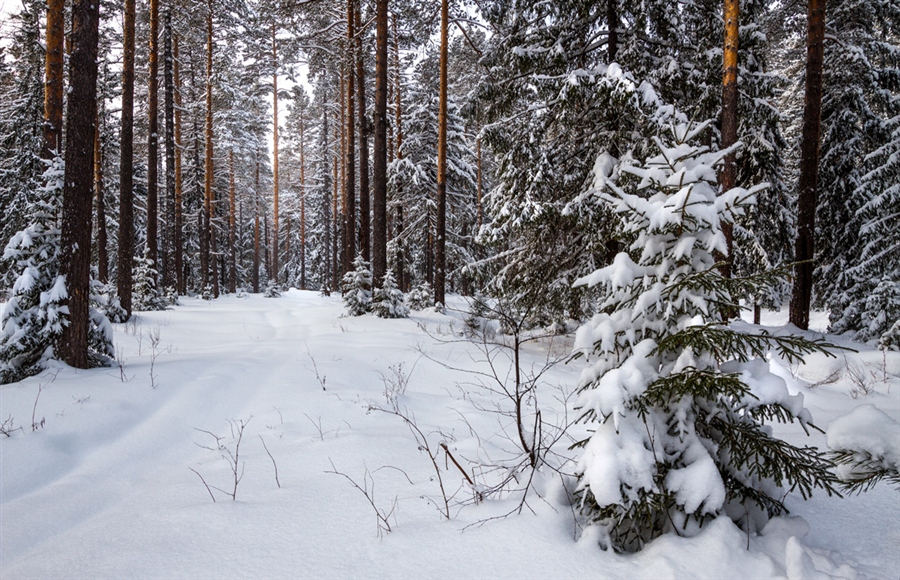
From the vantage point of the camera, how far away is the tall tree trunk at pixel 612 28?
7.77 m

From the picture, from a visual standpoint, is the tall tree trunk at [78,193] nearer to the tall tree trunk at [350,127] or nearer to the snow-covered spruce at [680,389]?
the snow-covered spruce at [680,389]

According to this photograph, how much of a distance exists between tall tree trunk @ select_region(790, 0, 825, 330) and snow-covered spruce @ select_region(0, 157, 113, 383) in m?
13.2

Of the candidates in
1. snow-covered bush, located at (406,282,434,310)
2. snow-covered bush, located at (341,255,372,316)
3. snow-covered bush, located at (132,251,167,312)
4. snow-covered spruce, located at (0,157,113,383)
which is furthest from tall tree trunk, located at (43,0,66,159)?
snow-covered bush, located at (406,282,434,310)

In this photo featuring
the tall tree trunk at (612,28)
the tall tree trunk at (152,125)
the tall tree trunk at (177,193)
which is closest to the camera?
the tall tree trunk at (612,28)

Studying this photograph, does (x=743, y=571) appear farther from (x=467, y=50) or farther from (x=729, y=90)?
(x=467, y=50)

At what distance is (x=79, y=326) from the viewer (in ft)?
17.9

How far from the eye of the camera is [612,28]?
7.89 m

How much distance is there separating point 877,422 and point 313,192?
3370cm

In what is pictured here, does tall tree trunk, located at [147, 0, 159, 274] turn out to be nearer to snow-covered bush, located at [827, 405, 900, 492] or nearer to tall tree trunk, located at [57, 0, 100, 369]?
tall tree trunk, located at [57, 0, 100, 369]

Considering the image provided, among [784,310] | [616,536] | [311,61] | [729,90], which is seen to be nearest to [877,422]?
[616,536]

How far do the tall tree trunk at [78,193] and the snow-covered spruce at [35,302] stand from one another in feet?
0.40

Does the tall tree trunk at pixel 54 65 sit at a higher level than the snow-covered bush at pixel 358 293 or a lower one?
higher

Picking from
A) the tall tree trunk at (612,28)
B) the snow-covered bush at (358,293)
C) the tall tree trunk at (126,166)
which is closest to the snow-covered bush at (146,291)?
the tall tree trunk at (126,166)

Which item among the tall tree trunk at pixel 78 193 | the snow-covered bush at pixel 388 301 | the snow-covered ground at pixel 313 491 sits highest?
the tall tree trunk at pixel 78 193
